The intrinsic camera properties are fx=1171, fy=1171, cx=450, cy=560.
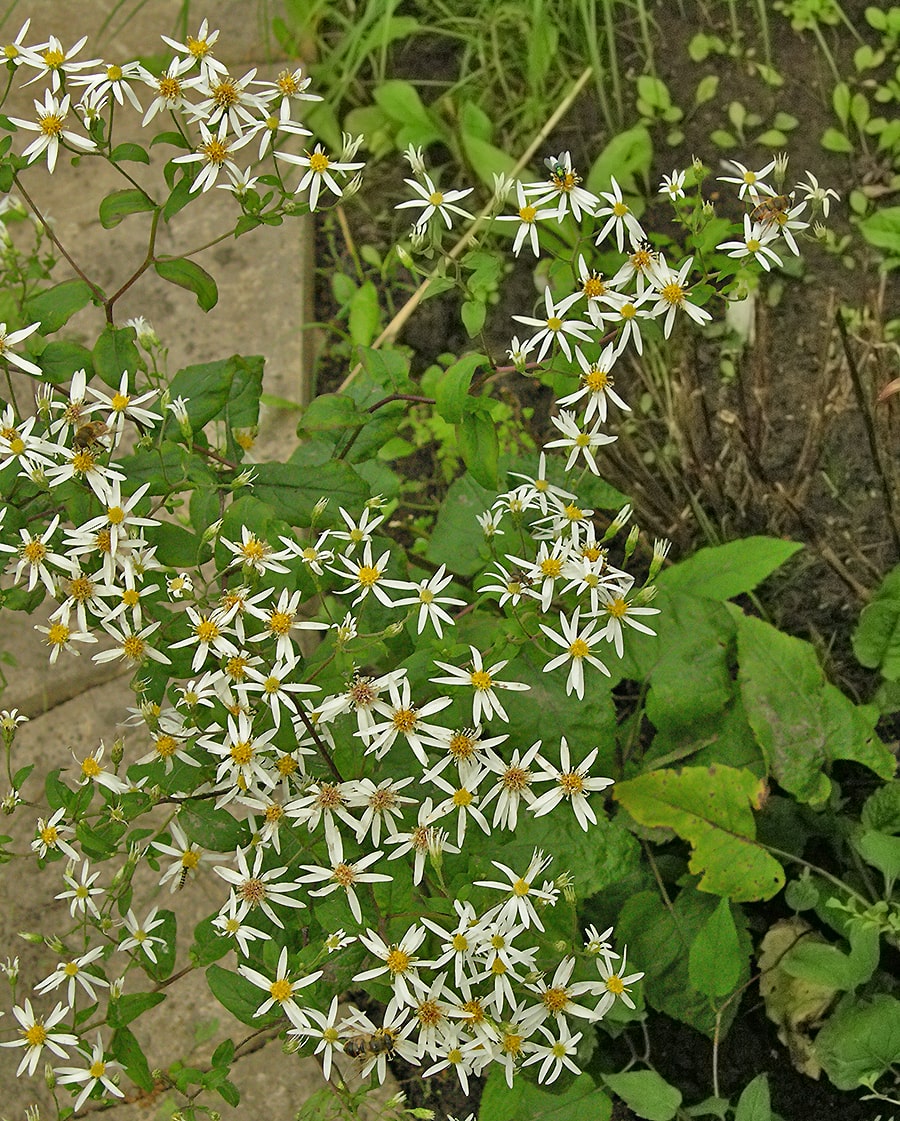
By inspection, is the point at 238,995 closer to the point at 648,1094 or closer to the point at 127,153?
the point at 648,1094

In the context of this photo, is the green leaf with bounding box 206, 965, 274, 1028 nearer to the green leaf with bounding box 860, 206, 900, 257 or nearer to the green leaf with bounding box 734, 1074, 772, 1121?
the green leaf with bounding box 734, 1074, 772, 1121

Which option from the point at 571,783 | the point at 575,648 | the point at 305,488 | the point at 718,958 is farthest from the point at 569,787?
the point at 305,488

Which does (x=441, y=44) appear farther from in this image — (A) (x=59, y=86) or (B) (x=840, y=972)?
(B) (x=840, y=972)

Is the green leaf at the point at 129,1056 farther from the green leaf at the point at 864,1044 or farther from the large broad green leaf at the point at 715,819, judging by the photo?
the green leaf at the point at 864,1044

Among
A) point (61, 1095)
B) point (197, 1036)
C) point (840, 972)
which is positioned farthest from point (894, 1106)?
point (61, 1095)

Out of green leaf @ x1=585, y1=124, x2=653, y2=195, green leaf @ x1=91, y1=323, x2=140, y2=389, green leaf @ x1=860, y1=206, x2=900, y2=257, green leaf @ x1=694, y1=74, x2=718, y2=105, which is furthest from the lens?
green leaf @ x1=694, y1=74, x2=718, y2=105

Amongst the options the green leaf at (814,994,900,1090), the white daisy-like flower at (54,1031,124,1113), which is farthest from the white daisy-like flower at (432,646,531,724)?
the green leaf at (814,994,900,1090)

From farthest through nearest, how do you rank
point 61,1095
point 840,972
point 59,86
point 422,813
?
point 61,1095, point 840,972, point 59,86, point 422,813
